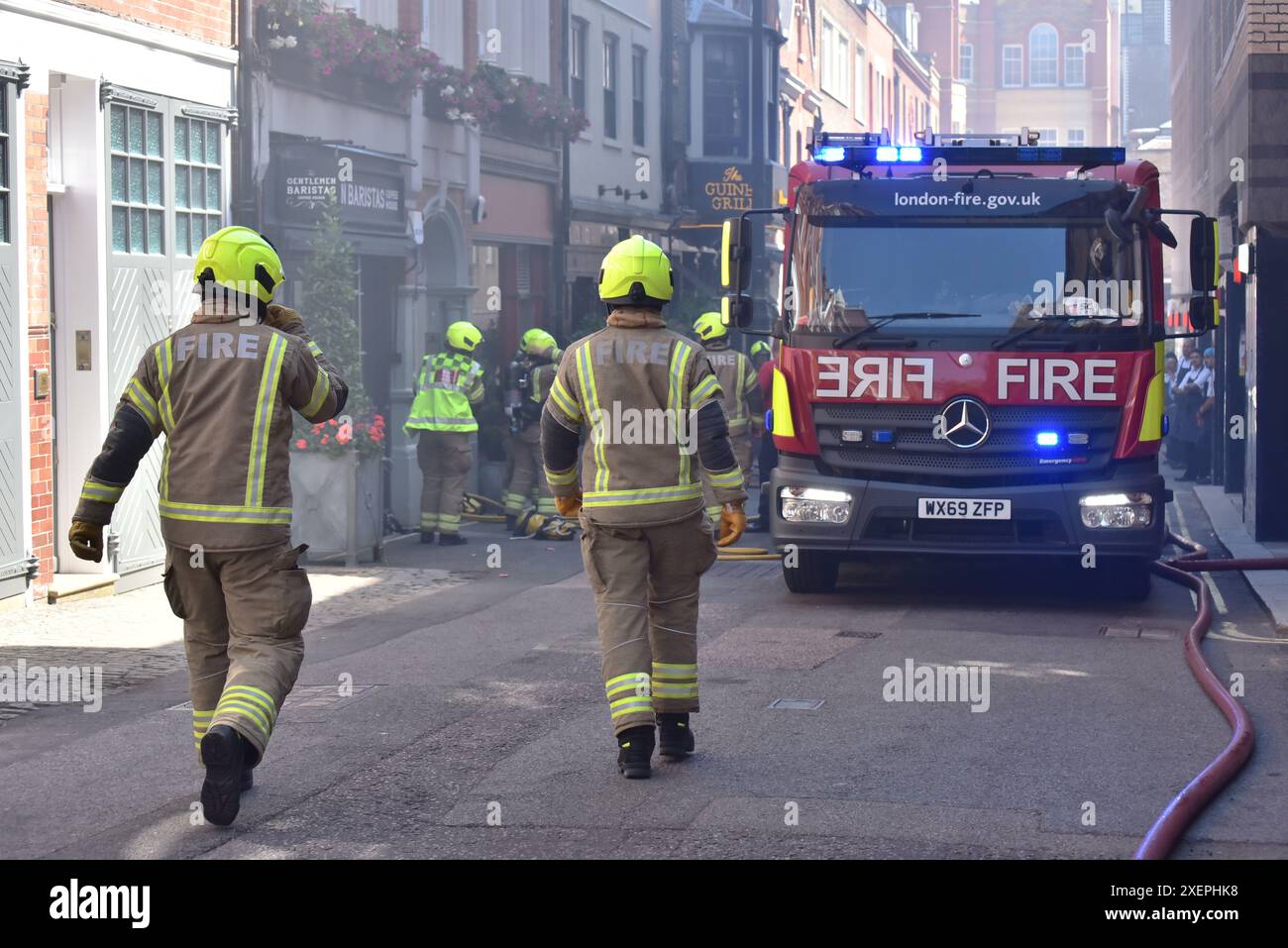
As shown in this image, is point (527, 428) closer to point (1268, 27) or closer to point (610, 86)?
point (1268, 27)

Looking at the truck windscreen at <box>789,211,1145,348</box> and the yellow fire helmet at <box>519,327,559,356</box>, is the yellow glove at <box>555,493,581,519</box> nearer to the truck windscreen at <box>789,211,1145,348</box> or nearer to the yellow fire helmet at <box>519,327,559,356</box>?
the truck windscreen at <box>789,211,1145,348</box>

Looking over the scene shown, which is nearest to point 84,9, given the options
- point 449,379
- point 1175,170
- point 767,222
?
point 449,379

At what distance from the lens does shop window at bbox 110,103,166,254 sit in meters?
12.8

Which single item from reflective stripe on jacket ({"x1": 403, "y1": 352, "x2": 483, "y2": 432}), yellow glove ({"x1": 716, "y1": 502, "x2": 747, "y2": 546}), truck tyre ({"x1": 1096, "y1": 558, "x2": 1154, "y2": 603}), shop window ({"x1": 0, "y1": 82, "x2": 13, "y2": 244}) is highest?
shop window ({"x1": 0, "y1": 82, "x2": 13, "y2": 244})

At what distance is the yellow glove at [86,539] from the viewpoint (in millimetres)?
6242

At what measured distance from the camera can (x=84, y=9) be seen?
40.5 ft

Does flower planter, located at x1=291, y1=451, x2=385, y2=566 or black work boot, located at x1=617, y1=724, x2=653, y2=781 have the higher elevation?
flower planter, located at x1=291, y1=451, x2=385, y2=566

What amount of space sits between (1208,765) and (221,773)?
12.0 ft

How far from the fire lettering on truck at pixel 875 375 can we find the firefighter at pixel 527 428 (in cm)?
529

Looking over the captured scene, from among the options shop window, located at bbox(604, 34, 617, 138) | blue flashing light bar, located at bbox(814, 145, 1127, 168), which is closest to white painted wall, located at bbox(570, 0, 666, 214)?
shop window, located at bbox(604, 34, 617, 138)

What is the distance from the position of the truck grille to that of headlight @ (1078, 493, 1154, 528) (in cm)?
19

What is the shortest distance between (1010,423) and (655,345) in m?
4.68

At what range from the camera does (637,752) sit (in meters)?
6.81
